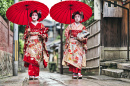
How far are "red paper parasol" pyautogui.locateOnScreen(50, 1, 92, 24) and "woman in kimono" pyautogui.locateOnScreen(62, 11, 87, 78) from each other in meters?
0.23

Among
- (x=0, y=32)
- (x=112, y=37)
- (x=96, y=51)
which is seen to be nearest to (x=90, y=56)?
(x=96, y=51)

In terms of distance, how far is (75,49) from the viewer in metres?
6.62

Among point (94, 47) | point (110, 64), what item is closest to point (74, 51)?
point (110, 64)

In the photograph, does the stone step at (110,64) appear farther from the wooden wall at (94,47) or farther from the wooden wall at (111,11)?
the wooden wall at (111,11)

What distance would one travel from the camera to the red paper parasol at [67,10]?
6.61m

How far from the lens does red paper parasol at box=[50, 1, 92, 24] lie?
21.7ft

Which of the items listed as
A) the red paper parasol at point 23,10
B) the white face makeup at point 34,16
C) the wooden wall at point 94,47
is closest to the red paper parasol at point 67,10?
the red paper parasol at point 23,10

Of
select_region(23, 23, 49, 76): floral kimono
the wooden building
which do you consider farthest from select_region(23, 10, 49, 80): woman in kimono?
the wooden building

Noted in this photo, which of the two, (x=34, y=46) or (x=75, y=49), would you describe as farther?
(x=75, y=49)

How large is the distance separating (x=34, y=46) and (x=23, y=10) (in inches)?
51.3

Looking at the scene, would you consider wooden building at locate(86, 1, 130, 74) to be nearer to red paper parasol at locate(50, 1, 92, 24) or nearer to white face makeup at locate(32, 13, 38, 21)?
red paper parasol at locate(50, 1, 92, 24)

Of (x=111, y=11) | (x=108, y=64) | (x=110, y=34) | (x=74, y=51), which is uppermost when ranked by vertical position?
(x=111, y=11)

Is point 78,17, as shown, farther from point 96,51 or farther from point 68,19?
point 96,51

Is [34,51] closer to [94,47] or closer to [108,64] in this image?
[108,64]
